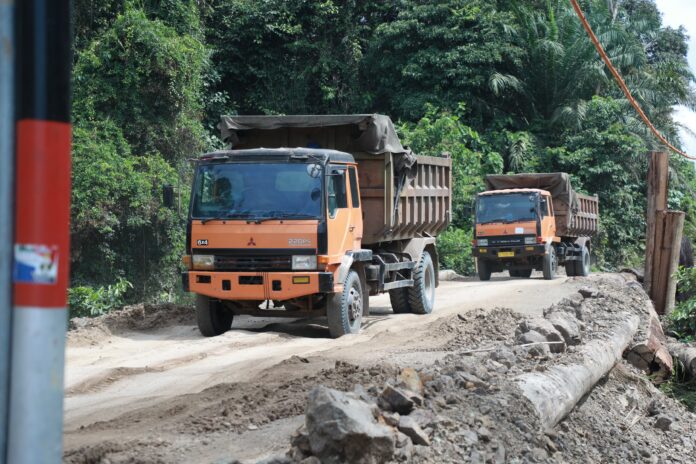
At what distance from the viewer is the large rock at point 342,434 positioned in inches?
180

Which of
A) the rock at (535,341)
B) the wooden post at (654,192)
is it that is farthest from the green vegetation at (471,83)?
the rock at (535,341)

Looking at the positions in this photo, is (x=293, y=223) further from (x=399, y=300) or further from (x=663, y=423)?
(x=663, y=423)

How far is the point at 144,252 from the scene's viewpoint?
18.3m

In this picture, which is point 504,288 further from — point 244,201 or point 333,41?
point 333,41

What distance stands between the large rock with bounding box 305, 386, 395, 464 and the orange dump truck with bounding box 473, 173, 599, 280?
17690mm

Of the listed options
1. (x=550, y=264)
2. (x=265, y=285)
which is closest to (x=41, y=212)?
(x=265, y=285)

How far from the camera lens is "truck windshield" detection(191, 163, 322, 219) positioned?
10570mm

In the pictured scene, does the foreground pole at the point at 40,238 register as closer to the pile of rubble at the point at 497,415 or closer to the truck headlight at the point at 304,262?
the pile of rubble at the point at 497,415

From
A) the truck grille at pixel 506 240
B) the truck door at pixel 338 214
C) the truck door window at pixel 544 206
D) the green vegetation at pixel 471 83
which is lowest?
the truck grille at pixel 506 240

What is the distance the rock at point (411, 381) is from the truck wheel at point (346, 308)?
179 inches

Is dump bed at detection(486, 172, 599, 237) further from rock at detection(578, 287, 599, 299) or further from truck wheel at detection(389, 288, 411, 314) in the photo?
truck wheel at detection(389, 288, 411, 314)

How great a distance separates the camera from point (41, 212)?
2.09m

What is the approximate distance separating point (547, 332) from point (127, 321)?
5.99m

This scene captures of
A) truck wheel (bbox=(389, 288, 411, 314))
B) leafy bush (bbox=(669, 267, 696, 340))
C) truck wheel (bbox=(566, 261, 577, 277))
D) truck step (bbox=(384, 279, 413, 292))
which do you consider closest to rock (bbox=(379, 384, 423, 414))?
truck step (bbox=(384, 279, 413, 292))
